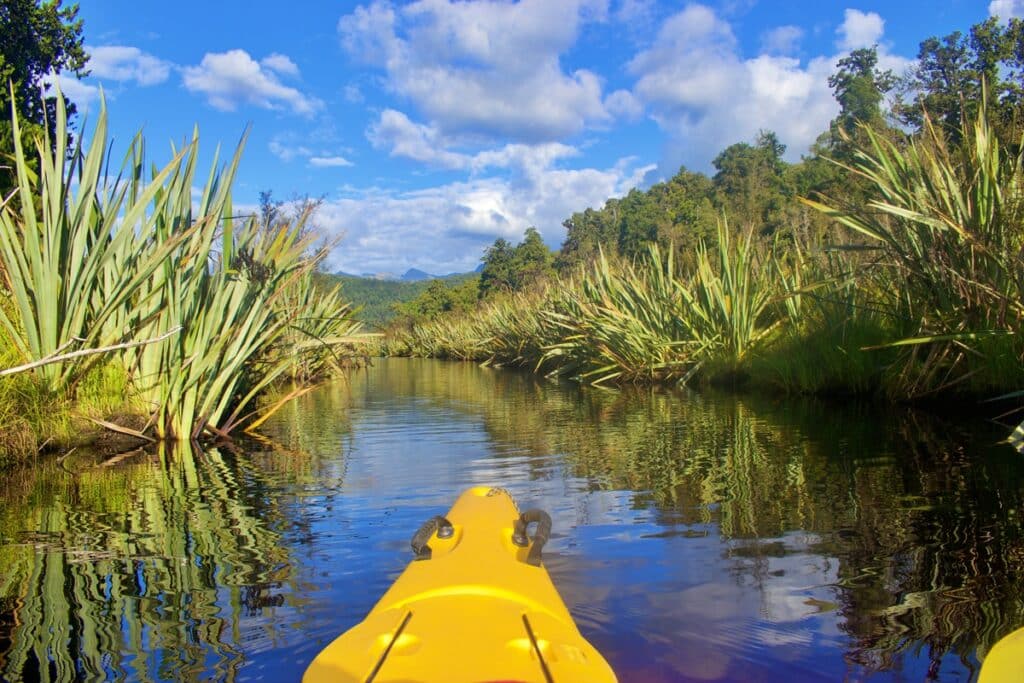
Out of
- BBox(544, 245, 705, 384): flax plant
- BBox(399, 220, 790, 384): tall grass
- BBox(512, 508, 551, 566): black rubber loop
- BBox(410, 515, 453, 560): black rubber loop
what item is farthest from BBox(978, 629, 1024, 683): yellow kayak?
BBox(544, 245, 705, 384): flax plant

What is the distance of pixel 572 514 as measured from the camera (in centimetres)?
A: 402

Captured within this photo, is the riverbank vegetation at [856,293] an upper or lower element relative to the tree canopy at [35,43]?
lower

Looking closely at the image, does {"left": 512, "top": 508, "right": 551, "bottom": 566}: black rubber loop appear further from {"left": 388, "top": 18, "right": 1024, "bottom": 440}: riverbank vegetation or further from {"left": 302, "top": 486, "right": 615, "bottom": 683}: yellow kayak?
{"left": 388, "top": 18, "right": 1024, "bottom": 440}: riverbank vegetation

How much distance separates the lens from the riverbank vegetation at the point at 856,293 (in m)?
6.36

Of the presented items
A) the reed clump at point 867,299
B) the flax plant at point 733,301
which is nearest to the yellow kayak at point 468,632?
the reed clump at point 867,299

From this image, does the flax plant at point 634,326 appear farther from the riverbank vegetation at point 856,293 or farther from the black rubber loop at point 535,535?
the black rubber loop at point 535,535

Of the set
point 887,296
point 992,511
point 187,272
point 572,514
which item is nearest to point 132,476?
point 187,272

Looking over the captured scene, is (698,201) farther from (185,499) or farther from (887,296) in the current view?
(185,499)

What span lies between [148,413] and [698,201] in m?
43.0

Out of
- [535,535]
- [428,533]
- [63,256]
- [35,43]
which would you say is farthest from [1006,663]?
[35,43]

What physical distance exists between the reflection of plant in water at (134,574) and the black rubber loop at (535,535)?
0.83 metres

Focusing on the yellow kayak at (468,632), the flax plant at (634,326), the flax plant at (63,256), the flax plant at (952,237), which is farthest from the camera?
the flax plant at (634,326)

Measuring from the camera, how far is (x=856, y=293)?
8.86 metres

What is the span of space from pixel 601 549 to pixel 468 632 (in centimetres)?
177
